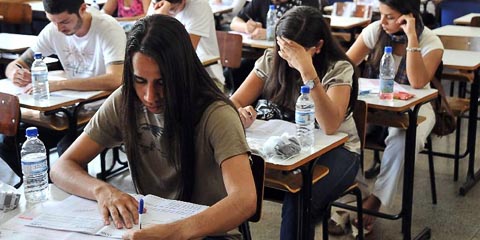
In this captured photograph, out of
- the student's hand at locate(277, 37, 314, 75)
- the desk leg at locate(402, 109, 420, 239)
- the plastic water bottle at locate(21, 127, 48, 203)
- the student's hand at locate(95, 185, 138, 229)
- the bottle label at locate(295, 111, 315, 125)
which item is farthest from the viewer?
the desk leg at locate(402, 109, 420, 239)

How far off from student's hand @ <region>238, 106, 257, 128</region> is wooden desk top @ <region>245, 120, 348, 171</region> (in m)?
0.02

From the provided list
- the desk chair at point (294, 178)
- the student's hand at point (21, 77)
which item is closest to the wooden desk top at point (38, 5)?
the student's hand at point (21, 77)

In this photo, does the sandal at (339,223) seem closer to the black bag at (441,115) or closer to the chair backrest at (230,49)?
the black bag at (441,115)

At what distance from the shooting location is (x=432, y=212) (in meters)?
3.55

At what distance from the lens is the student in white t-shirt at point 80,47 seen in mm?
3260

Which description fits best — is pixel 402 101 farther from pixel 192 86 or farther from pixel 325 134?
pixel 192 86

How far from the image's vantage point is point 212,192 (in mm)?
1927

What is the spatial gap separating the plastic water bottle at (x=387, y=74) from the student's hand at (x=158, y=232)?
1.68 meters

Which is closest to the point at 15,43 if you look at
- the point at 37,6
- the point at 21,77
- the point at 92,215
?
the point at 21,77

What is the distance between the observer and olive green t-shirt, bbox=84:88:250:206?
1836mm

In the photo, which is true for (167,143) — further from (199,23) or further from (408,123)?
(199,23)

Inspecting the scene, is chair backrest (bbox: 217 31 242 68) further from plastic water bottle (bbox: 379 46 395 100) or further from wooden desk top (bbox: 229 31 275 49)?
plastic water bottle (bbox: 379 46 395 100)

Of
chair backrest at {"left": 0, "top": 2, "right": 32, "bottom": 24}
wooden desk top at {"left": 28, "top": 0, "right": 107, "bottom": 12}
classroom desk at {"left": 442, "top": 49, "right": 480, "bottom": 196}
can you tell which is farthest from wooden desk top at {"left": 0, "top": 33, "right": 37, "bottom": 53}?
classroom desk at {"left": 442, "top": 49, "right": 480, "bottom": 196}

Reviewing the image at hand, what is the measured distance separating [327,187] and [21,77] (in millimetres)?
1630
